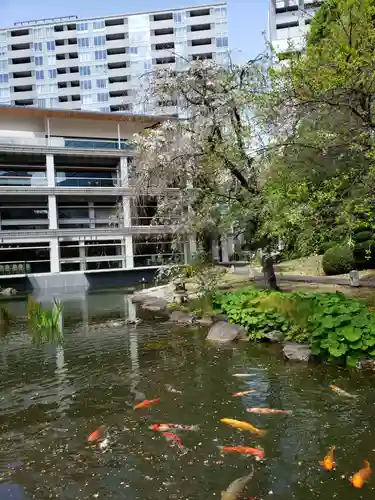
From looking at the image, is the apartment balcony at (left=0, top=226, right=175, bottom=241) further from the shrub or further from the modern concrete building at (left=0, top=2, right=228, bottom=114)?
the modern concrete building at (left=0, top=2, right=228, bottom=114)

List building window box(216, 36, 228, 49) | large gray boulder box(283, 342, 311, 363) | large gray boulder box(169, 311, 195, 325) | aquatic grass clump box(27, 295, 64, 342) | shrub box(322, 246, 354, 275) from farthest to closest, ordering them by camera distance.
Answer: building window box(216, 36, 228, 49)
shrub box(322, 246, 354, 275)
large gray boulder box(169, 311, 195, 325)
aquatic grass clump box(27, 295, 64, 342)
large gray boulder box(283, 342, 311, 363)

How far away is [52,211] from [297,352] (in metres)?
34.9

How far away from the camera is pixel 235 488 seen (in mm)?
4422

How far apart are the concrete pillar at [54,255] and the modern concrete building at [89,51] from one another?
147 ft

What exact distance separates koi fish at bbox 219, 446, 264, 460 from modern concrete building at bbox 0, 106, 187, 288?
33.0m

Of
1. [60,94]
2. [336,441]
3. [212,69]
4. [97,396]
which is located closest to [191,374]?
[97,396]

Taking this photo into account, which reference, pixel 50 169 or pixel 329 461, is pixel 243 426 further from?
pixel 50 169

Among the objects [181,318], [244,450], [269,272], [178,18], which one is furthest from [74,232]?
[178,18]

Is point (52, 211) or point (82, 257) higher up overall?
point (52, 211)

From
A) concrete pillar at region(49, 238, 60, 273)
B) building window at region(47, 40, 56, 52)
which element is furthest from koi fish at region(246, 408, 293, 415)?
building window at region(47, 40, 56, 52)

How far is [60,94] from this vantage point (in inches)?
3142

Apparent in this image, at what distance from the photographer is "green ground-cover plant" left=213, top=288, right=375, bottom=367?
8.16 m

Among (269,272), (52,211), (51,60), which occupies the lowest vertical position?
(269,272)

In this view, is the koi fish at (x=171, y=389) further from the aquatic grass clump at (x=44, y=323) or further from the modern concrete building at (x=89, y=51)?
the modern concrete building at (x=89, y=51)
